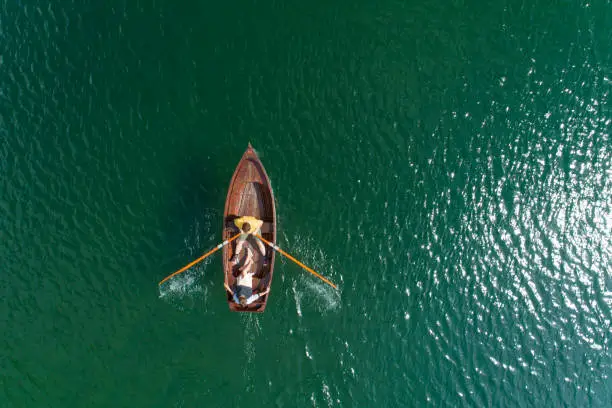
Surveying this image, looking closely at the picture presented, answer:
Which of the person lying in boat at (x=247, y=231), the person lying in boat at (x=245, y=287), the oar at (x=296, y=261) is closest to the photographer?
the person lying in boat at (x=247, y=231)

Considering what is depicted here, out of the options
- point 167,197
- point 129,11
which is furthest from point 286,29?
point 167,197

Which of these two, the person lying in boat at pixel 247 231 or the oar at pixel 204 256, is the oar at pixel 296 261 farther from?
the oar at pixel 204 256

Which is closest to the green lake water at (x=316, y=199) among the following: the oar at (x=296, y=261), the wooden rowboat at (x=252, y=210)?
the oar at (x=296, y=261)

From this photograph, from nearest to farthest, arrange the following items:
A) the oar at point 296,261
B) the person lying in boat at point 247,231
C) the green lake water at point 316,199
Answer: the person lying in boat at point 247,231 < the oar at point 296,261 < the green lake water at point 316,199

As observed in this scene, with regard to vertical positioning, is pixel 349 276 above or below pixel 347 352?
above

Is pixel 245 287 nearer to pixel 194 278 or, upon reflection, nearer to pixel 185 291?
pixel 194 278

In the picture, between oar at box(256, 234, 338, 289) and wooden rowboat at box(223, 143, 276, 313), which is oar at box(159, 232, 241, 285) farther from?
oar at box(256, 234, 338, 289)

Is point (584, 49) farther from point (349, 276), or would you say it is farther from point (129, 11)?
point (129, 11)

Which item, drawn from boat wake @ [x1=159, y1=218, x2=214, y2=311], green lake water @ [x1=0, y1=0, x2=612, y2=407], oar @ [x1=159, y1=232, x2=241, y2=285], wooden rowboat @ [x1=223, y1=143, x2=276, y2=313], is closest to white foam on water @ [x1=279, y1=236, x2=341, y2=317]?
green lake water @ [x1=0, y1=0, x2=612, y2=407]
